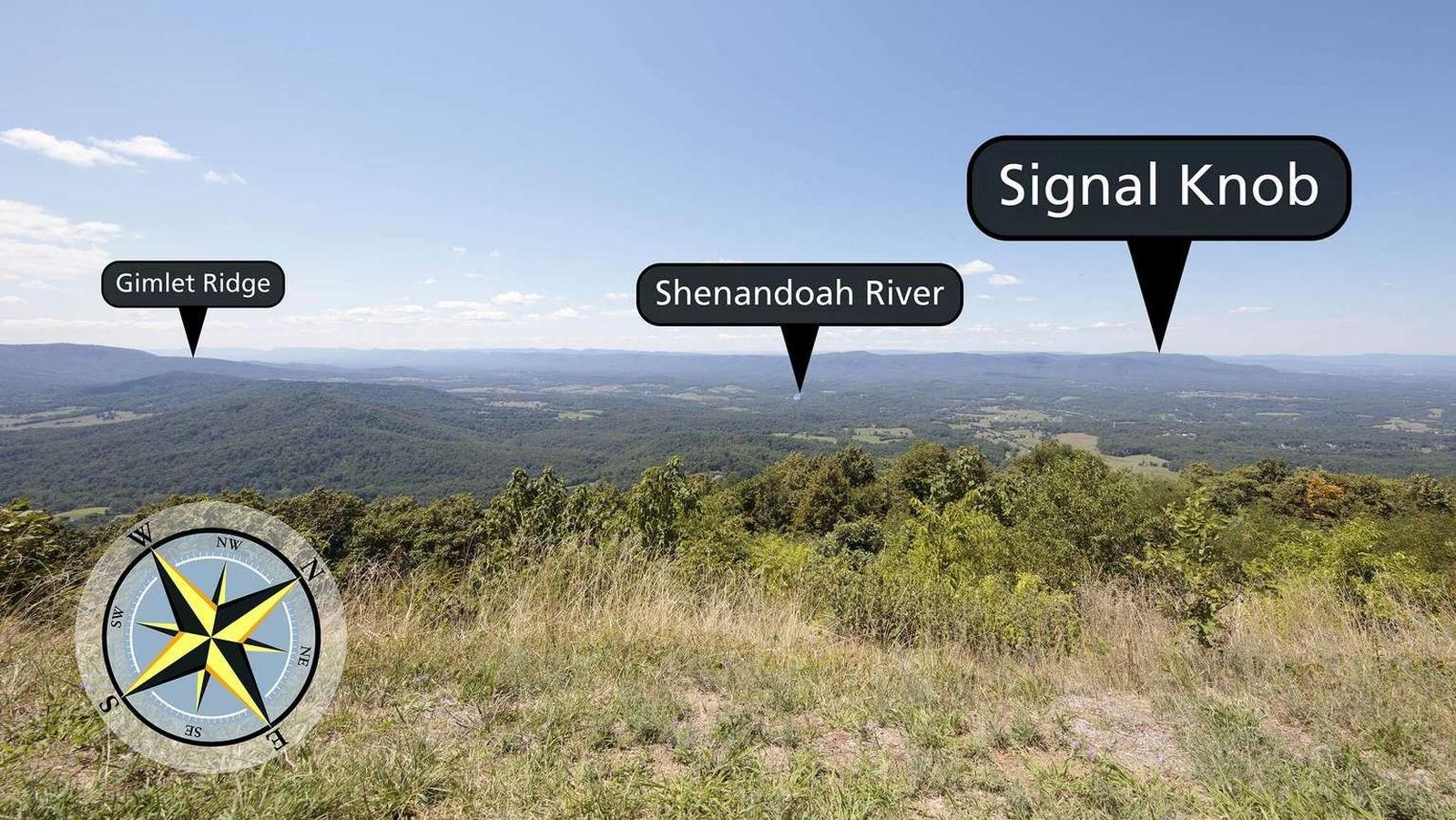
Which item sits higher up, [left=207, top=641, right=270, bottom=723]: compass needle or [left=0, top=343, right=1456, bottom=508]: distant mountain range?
[left=207, top=641, right=270, bottom=723]: compass needle

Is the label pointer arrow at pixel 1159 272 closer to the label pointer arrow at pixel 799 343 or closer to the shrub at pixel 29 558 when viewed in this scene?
the label pointer arrow at pixel 799 343

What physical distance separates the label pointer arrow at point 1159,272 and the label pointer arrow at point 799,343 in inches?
76.4

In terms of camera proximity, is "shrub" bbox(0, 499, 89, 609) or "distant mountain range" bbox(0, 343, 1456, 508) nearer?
"shrub" bbox(0, 499, 89, 609)

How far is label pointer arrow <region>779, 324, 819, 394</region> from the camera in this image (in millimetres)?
3920

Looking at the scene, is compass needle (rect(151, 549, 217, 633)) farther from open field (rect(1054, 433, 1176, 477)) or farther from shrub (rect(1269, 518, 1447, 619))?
open field (rect(1054, 433, 1176, 477))

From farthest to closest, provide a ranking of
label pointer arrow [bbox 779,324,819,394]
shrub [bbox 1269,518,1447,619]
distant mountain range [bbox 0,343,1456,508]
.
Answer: distant mountain range [bbox 0,343,1456,508]
shrub [bbox 1269,518,1447,619]
label pointer arrow [bbox 779,324,819,394]

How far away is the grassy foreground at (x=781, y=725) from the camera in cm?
198

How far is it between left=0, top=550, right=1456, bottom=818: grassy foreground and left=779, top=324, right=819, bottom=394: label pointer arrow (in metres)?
1.90

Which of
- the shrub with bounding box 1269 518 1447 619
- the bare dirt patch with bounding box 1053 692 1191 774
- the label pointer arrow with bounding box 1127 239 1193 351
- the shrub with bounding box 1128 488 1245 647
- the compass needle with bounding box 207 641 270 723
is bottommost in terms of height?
the shrub with bounding box 1269 518 1447 619

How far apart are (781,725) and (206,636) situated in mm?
2287

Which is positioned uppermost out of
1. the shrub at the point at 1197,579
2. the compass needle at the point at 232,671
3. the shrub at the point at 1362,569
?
the compass needle at the point at 232,671

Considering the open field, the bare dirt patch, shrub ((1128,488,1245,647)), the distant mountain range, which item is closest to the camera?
the bare dirt patch

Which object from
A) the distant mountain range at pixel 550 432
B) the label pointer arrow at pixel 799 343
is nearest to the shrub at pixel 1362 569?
the label pointer arrow at pixel 799 343

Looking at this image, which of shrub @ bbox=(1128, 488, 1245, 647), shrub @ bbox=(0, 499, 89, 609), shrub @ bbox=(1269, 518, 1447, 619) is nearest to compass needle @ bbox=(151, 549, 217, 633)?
shrub @ bbox=(0, 499, 89, 609)
